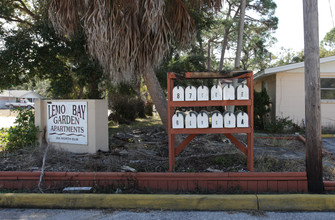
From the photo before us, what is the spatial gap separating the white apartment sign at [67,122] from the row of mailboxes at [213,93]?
2774 mm

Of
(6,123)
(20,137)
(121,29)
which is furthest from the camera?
(6,123)

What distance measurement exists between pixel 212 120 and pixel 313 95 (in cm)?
177

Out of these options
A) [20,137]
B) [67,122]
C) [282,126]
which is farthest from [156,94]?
[282,126]

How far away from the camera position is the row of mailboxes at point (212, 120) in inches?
191

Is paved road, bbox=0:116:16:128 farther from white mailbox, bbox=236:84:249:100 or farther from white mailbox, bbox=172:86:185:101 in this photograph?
white mailbox, bbox=236:84:249:100

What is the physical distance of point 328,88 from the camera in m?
11.7

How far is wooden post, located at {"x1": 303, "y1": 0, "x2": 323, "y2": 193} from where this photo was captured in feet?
14.7

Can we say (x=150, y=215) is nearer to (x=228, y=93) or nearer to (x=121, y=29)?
(x=228, y=93)

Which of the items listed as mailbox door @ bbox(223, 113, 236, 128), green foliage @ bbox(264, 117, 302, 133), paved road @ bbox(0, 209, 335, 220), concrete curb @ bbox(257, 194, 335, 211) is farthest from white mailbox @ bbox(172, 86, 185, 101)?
green foliage @ bbox(264, 117, 302, 133)

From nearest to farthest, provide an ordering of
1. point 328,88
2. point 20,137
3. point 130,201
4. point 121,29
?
point 130,201 < point 121,29 < point 20,137 < point 328,88

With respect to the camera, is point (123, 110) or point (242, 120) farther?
point (123, 110)

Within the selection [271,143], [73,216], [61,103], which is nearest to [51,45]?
[61,103]

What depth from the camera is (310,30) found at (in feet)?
14.8

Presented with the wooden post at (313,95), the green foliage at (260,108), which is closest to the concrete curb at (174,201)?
the wooden post at (313,95)
